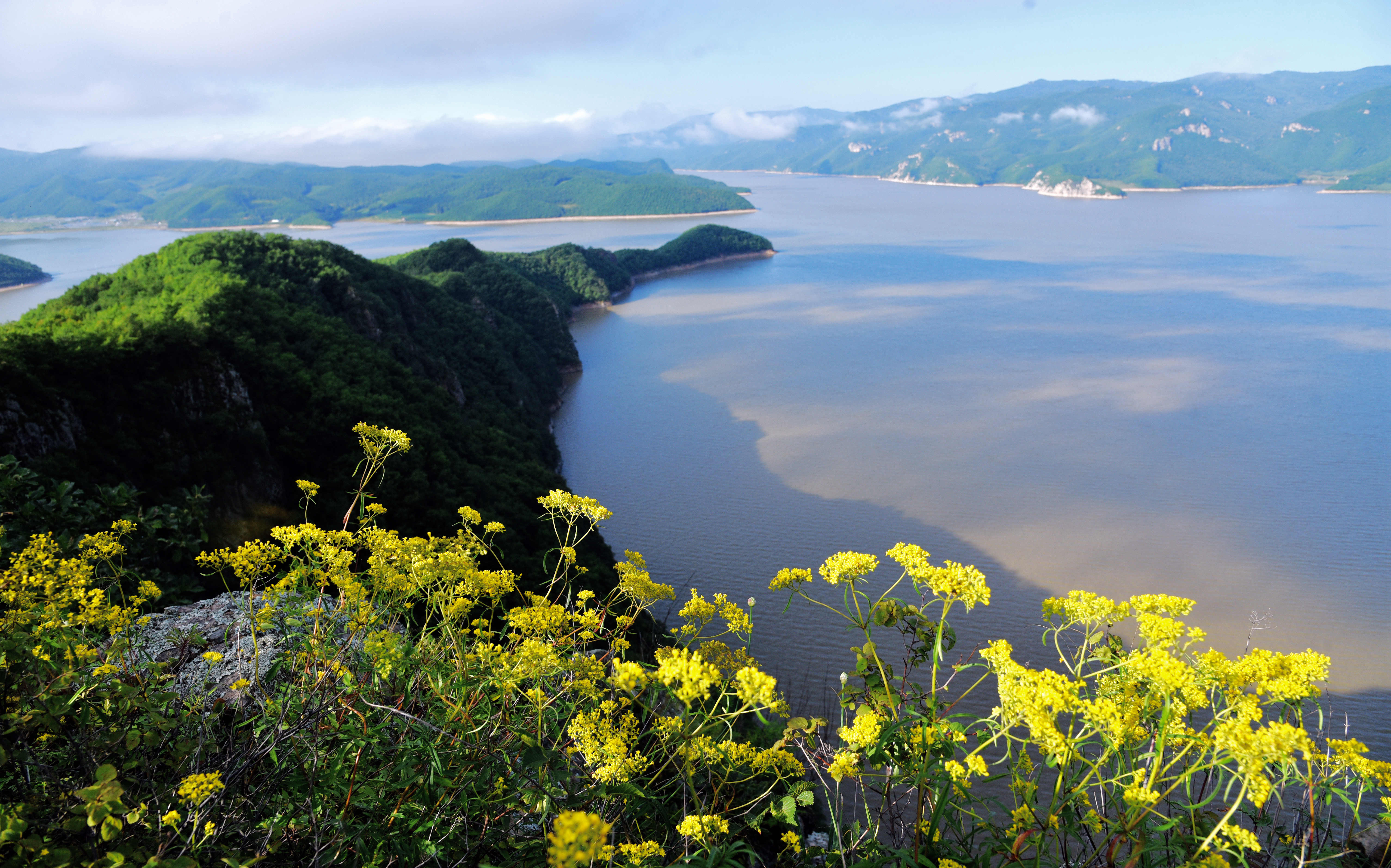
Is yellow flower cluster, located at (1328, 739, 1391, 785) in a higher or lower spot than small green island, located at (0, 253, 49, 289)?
lower

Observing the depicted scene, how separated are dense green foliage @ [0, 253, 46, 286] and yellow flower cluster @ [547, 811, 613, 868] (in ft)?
305

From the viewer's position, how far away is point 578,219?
517 ft

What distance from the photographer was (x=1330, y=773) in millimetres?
2486

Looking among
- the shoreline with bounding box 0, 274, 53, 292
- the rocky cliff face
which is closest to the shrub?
the shoreline with bounding box 0, 274, 53, 292

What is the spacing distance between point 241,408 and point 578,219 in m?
152

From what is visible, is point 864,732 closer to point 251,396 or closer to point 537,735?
point 537,735

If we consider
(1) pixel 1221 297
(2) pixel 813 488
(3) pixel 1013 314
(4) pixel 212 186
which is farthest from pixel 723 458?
(4) pixel 212 186

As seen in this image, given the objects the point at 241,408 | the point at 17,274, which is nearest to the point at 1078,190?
the point at 241,408

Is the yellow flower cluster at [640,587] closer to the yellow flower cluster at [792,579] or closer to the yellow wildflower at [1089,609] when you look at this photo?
the yellow flower cluster at [792,579]

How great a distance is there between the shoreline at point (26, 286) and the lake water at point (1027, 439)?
6.76 ft

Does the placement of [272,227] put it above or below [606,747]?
above

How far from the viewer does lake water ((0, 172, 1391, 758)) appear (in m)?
18.2

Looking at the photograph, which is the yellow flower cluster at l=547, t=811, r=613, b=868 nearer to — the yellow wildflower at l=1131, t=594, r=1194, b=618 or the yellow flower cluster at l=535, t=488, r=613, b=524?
the yellow flower cluster at l=535, t=488, r=613, b=524

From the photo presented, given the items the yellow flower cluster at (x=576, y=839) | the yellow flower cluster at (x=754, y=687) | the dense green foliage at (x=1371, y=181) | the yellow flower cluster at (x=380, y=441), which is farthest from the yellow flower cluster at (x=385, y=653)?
the dense green foliage at (x=1371, y=181)
